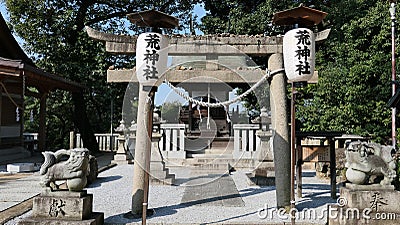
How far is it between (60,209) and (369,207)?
425cm

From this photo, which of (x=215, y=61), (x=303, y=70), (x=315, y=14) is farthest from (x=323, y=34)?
(x=215, y=61)

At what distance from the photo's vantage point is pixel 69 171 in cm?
470

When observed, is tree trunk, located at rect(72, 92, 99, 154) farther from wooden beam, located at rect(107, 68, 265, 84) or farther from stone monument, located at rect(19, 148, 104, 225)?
stone monument, located at rect(19, 148, 104, 225)

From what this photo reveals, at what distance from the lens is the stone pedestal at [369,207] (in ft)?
15.5

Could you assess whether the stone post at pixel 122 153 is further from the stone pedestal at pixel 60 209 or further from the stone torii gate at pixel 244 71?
the stone pedestal at pixel 60 209

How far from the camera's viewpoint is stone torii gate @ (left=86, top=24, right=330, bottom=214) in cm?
565

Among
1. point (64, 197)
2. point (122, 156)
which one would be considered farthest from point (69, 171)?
point (122, 156)

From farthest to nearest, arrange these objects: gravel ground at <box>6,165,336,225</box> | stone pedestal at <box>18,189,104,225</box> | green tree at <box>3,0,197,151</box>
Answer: green tree at <box>3,0,197,151</box>, gravel ground at <box>6,165,336,225</box>, stone pedestal at <box>18,189,104,225</box>

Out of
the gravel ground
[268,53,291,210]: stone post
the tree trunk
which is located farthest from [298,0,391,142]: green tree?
the tree trunk

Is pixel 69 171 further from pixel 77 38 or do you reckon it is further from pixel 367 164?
pixel 77 38

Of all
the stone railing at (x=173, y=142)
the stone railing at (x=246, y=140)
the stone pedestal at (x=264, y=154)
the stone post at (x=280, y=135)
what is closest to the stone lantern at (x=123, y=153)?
the stone railing at (x=173, y=142)

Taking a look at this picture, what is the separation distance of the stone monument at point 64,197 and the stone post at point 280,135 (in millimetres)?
2879

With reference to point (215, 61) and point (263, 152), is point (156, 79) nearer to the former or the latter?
point (215, 61)

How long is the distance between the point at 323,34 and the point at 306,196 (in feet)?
10.7
